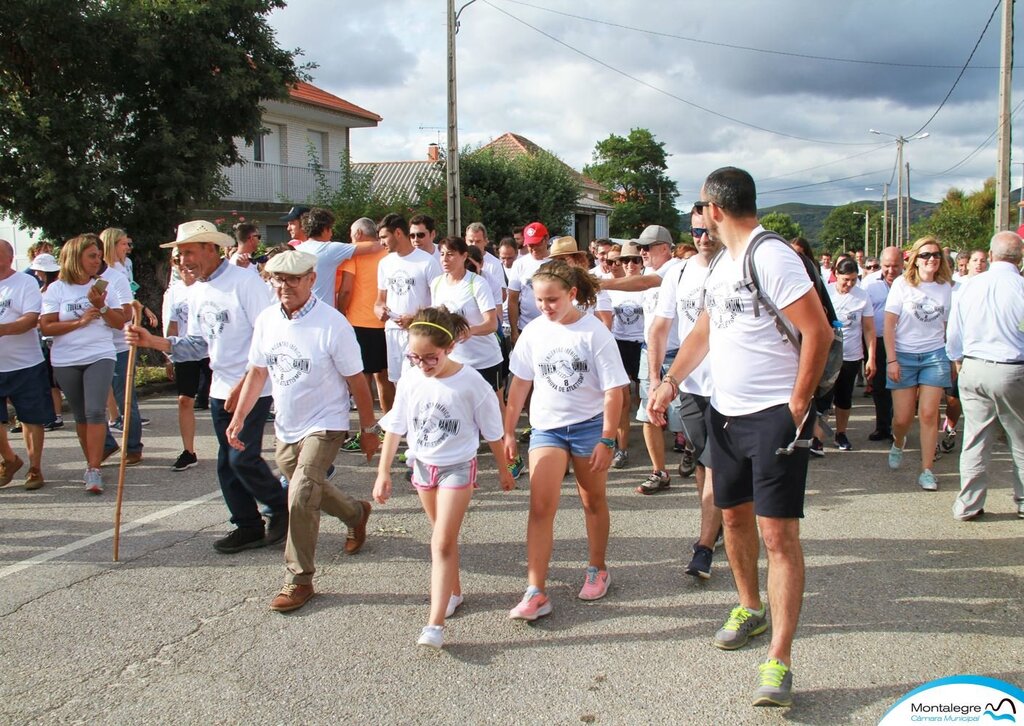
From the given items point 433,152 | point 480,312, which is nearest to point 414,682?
point 480,312

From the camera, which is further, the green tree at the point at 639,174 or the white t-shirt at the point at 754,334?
the green tree at the point at 639,174

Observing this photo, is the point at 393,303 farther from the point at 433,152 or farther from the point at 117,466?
the point at 433,152

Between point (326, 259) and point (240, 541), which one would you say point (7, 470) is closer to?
point (240, 541)

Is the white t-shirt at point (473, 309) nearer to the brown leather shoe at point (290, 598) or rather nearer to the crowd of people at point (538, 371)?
the crowd of people at point (538, 371)

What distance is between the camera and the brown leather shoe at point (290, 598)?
4.23 metres

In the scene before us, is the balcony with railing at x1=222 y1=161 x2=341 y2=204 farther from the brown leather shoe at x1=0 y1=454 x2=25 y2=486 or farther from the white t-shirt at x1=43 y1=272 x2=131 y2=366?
the brown leather shoe at x1=0 y1=454 x2=25 y2=486

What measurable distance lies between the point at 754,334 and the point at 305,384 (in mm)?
2363

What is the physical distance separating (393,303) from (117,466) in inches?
111

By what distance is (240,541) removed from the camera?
519 cm

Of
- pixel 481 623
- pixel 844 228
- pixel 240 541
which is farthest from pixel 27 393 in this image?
pixel 844 228

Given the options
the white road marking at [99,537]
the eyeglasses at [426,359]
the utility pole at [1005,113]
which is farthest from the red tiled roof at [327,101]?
the eyeglasses at [426,359]

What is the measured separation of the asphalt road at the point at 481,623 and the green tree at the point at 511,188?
2791 cm

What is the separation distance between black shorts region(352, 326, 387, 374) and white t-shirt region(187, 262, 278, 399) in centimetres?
247

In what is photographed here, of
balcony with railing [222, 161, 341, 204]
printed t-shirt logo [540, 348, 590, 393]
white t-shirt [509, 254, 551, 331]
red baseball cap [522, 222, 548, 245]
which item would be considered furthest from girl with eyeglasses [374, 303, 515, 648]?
balcony with railing [222, 161, 341, 204]
